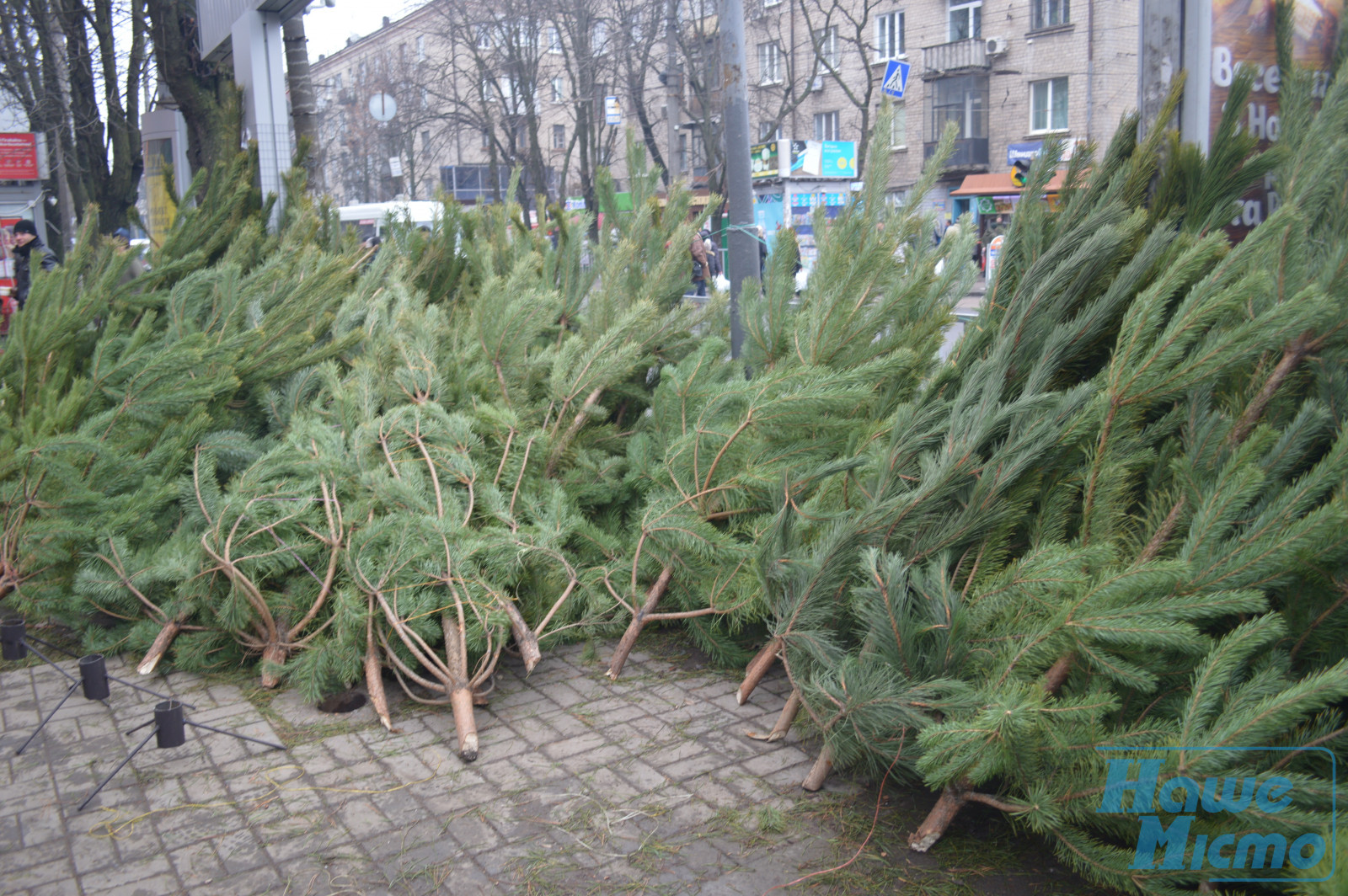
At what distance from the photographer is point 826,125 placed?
41.4 m

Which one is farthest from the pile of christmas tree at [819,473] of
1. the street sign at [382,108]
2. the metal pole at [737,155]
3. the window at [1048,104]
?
the window at [1048,104]

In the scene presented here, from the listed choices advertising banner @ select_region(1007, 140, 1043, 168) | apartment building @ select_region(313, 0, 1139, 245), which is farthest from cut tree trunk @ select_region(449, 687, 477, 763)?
advertising banner @ select_region(1007, 140, 1043, 168)

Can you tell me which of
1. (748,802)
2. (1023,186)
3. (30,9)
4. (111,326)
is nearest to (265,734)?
(748,802)

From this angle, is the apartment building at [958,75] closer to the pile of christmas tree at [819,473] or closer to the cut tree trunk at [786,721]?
the pile of christmas tree at [819,473]

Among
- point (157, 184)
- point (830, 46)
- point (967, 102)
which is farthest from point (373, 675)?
point (830, 46)

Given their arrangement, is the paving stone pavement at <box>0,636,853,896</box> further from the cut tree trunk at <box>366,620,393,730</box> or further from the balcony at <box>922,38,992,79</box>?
the balcony at <box>922,38,992,79</box>

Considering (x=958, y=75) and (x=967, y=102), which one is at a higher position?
(x=958, y=75)

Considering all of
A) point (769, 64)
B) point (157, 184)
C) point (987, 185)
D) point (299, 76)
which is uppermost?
point (769, 64)

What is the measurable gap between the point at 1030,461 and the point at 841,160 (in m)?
30.5

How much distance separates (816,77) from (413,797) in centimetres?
3828

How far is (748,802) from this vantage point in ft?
10.5

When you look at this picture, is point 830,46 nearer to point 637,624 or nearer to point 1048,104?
point 1048,104

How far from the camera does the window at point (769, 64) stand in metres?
39.2

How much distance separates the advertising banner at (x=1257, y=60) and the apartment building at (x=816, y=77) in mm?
24744
